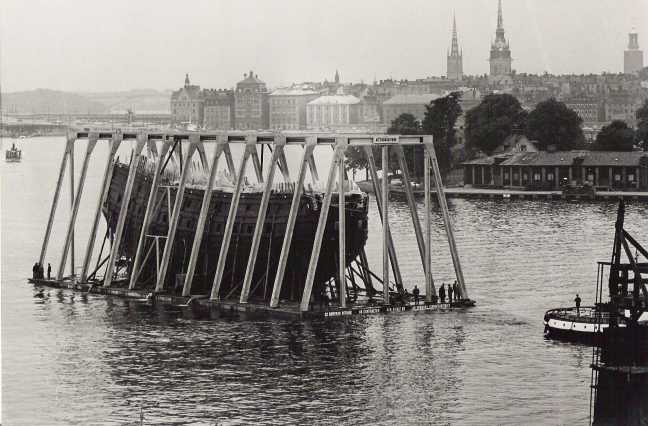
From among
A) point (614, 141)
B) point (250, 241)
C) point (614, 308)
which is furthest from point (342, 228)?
point (614, 141)

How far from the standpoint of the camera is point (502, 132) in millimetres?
147625

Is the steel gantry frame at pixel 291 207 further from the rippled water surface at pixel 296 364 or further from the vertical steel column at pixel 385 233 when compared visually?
the rippled water surface at pixel 296 364

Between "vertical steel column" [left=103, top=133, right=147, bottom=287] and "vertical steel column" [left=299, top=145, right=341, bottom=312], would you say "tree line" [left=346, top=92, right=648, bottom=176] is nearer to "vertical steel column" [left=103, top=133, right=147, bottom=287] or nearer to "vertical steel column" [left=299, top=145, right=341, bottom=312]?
"vertical steel column" [left=103, top=133, right=147, bottom=287]

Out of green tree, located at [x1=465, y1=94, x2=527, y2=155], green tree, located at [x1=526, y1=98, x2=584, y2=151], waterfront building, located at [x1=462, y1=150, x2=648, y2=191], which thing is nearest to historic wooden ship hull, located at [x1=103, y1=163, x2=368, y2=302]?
waterfront building, located at [x1=462, y1=150, x2=648, y2=191]

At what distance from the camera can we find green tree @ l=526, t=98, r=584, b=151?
478 feet

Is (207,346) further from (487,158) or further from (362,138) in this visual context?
(487,158)

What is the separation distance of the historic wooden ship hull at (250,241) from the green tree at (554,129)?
86.0m

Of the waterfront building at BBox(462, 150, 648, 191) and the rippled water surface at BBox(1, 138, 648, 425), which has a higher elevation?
the waterfront building at BBox(462, 150, 648, 191)

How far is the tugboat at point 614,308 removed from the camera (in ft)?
136

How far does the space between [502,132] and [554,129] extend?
4.73 meters

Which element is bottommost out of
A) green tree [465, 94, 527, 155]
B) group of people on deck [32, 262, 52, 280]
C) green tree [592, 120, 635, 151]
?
group of people on deck [32, 262, 52, 280]

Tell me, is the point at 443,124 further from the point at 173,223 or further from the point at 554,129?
the point at 173,223

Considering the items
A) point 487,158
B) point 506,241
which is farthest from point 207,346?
point 487,158

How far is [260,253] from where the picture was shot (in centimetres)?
5816
